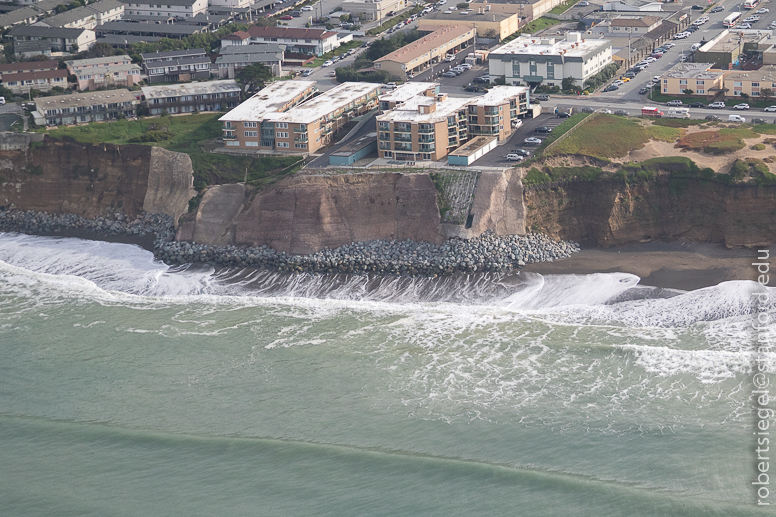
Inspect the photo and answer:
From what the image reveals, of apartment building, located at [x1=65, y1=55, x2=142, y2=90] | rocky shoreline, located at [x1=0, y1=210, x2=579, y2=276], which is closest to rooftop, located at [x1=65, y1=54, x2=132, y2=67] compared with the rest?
apartment building, located at [x1=65, y1=55, x2=142, y2=90]

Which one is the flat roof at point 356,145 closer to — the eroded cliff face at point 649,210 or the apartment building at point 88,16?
the eroded cliff face at point 649,210

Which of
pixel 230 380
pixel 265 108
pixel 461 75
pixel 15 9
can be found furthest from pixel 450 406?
pixel 15 9

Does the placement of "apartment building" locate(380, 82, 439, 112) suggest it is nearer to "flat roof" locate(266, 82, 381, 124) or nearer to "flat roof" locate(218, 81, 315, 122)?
"flat roof" locate(266, 82, 381, 124)

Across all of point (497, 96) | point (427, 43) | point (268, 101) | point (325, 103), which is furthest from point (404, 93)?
point (427, 43)

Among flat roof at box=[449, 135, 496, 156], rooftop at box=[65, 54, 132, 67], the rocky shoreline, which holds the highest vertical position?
rooftop at box=[65, 54, 132, 67]

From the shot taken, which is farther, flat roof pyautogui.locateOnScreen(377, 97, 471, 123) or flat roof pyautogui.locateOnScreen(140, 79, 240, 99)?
flat roof pyautogui.locateOnScreen(140, 79, 240, 99)
